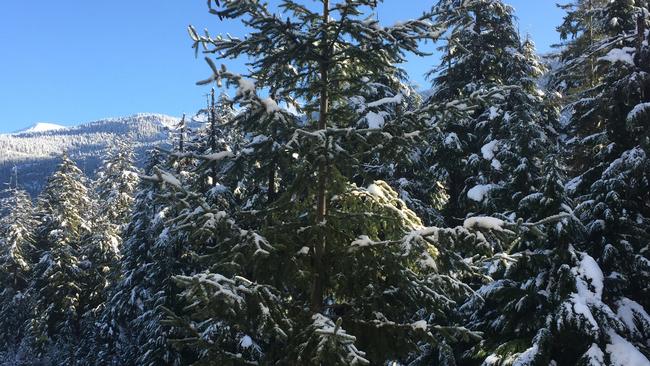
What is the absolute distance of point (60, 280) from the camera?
112 ft

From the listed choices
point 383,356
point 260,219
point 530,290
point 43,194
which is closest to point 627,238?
point 530,290

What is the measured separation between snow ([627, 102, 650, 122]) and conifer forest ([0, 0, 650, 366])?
29 mm

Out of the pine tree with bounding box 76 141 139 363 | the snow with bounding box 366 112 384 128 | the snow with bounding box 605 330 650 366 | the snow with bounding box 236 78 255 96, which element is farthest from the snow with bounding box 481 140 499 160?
the pine tree with bounding box 76 141 139 363

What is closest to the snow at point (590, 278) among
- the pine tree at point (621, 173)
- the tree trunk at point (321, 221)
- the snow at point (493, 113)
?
the pine tree at point (621, 173)

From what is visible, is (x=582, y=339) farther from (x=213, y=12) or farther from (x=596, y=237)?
(x=213, y=12)

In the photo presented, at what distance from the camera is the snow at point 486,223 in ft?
20.7

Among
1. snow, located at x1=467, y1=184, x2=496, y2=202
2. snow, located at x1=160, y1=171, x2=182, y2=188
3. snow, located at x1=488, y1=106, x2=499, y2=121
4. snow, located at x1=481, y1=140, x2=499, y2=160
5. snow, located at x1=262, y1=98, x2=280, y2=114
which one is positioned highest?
snow, located at x1=488, y1=106, x2=499, y2=121

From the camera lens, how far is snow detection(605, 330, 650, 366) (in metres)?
9.16

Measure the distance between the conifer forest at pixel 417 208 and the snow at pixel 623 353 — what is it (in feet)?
0.08

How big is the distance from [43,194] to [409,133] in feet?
148

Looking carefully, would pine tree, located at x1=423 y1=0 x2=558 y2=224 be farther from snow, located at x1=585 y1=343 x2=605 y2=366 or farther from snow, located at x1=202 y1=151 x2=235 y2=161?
snow, located at x1=202 y1=151 x2=235 y2=161

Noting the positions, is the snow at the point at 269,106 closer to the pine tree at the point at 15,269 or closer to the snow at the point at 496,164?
the snow at the point at 496,164

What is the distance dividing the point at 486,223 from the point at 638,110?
22.4 ft

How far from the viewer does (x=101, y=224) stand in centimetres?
3541
